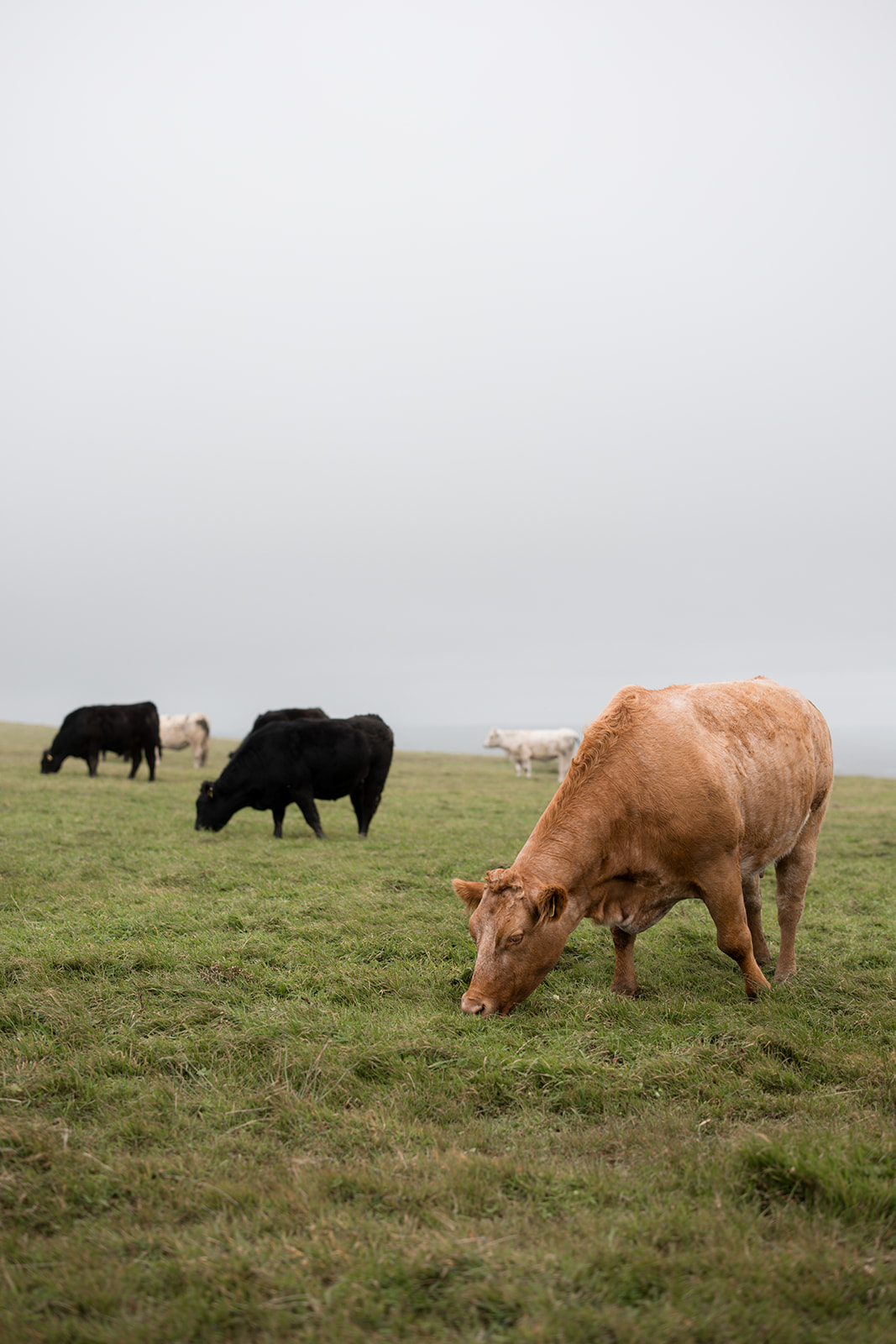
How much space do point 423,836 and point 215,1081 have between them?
1046cm

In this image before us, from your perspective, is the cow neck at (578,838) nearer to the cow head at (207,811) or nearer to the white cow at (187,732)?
the cow head at (207,811)

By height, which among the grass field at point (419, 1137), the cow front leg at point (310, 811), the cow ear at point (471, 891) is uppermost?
the cow ear at point (471, 891)

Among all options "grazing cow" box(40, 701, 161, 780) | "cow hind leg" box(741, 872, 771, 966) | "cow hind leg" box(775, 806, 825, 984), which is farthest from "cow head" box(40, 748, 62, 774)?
"cow hind leg" box(775, 806, 825, 984)

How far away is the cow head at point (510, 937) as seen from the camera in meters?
5.80

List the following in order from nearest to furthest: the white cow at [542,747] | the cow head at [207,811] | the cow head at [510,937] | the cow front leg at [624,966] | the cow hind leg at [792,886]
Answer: the cow head at [510,937] → the cow front leg at [624,966] → the cow hind leg at [792,886] → the cow head at [207,811] → the white cow at [542,747]

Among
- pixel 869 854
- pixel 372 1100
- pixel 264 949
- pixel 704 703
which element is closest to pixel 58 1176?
pixel 372 1100

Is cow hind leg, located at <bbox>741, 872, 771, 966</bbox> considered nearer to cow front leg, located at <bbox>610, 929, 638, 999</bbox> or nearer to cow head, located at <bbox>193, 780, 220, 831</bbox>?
cow front leg, located at <bbox>610, 929, 638, 999</bbox>

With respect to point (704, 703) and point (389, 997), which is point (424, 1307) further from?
point (704, 703)

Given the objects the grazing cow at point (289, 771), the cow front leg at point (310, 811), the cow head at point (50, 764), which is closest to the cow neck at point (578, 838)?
the grazing cow at point (289, 771)

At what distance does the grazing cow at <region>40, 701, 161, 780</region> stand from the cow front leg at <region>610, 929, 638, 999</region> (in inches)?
890

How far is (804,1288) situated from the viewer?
9.77 ft

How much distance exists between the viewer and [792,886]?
25.2ft

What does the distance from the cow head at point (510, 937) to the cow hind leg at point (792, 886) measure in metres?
2.77

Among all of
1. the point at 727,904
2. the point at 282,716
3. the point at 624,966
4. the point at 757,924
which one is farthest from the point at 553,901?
the point at 282,716
